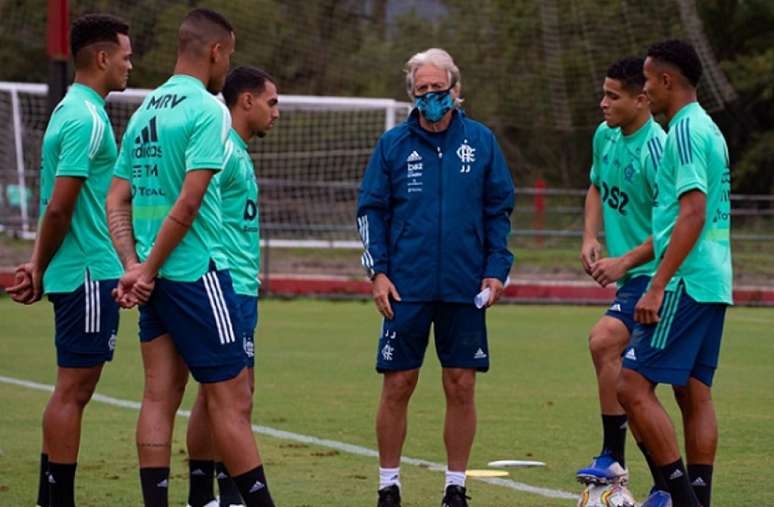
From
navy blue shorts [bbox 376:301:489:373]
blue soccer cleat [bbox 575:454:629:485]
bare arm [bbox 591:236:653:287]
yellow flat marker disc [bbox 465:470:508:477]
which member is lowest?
yellow flat marker disc [bbox 465:470:508:477]

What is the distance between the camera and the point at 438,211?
25.6 feet

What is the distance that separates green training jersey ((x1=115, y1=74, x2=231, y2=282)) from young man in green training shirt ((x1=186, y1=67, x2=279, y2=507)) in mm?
772

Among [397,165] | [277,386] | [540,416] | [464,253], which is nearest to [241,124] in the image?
[397,165]

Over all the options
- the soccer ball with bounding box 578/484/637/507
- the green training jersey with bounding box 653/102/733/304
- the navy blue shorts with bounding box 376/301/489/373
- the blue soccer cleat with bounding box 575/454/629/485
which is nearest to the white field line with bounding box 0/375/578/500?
the blue soccer cleat with bounding box 575/454/629/485

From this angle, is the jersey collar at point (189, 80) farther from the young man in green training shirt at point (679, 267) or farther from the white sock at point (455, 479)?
the white sock at point (455, 479)

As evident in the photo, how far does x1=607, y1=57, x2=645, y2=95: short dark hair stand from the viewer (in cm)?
845

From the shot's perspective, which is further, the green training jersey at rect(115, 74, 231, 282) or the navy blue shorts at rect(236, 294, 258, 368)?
the navy blue shorts at rect(236, 294, 258, 368)

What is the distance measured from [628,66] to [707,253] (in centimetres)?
176

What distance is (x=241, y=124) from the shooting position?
798 cm

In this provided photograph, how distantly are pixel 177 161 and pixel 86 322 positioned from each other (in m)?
1.14

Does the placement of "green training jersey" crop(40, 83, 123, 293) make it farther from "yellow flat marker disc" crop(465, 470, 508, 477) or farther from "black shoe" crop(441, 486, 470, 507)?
"yellow flat marker disc" crop(465, 470, 508, 477)

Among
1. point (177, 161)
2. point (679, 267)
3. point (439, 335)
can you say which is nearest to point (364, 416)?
point (439, 335)

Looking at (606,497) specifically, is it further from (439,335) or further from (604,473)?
(439,335)

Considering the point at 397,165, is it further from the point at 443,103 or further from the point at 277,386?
the point at 277,386
